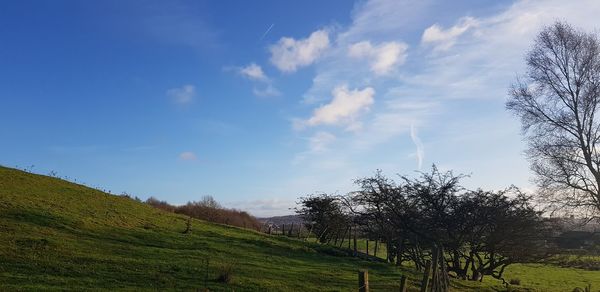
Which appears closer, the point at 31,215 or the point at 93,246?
the point at 93,246

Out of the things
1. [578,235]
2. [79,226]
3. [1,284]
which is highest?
[578,235]

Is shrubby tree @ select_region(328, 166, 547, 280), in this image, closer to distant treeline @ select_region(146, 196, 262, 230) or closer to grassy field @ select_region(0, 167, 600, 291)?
grassy field @ select_region(0, 167, 600, 291)

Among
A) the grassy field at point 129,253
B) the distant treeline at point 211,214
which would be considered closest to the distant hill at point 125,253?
the grassy field at point 129,253

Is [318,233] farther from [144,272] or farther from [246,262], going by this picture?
[144,272]

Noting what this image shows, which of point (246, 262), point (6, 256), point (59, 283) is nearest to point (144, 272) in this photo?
point (59, 283)

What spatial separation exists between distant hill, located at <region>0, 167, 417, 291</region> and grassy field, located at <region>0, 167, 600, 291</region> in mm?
43

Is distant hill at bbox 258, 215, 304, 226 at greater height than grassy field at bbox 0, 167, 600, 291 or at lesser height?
greater

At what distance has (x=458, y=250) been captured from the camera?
119 ft

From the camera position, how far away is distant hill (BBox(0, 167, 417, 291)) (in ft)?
61.6

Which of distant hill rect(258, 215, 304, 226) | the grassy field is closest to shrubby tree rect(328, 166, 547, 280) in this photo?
the grassy field

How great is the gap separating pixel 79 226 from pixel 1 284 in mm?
12596

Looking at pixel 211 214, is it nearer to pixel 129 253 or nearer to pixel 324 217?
pixel 324 217

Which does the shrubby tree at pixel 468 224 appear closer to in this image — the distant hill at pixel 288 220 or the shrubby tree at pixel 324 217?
the shrubby tree at pixel 324 217

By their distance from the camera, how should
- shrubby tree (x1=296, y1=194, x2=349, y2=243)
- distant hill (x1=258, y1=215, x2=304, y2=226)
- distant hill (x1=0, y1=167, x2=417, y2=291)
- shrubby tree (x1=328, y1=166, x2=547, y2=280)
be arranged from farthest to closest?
distant hill (x1=258, y1=215, x2=304, y2=226)
shrubby tree (x1=296, y1=194, x2=349, y2=243)
shrubby tree (x1=328, y1=166, x2=547, y2=280)
distant hill (x1=0, y1=167, x2=417, y2=291)
